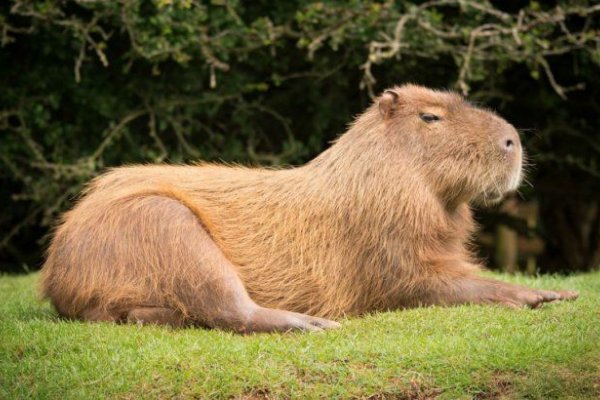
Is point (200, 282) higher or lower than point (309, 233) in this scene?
lower

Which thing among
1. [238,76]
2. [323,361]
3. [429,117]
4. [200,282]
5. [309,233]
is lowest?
[323,361]

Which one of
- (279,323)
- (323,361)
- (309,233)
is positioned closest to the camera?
(323,361)

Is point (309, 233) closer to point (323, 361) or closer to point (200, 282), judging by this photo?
point (200, 282)

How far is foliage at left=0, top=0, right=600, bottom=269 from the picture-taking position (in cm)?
794

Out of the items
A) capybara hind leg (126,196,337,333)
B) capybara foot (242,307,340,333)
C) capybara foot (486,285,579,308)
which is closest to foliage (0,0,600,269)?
capybara foot (486,285,579,308)

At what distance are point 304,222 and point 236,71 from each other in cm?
336

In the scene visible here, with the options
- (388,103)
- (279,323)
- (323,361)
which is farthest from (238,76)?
(323,361)

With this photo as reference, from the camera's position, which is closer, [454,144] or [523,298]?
[523,298]

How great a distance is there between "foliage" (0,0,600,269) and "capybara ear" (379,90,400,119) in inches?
68.8

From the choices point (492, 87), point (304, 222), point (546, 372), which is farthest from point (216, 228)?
point (492, 87)

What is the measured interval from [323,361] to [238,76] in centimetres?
452

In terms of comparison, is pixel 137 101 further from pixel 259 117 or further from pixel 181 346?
pixel 181 346

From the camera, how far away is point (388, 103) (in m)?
5.78

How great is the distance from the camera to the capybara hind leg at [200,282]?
17.0ft
